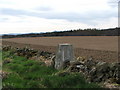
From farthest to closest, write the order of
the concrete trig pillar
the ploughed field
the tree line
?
the tree line
the ploughed field
the concrete trig pillar

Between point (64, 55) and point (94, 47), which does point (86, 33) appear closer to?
point (94, 47)

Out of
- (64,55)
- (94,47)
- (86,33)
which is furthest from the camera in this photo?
(86,33)

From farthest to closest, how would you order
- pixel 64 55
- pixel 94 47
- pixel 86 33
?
pixel 86 33
pixel 94 47
pixel 64 55

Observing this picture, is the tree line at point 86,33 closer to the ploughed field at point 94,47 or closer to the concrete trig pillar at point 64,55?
the ploughed field at point 94,47

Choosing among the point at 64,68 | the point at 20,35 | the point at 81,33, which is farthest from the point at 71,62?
the point at 20,35

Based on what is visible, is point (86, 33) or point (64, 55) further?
point (86, 33)

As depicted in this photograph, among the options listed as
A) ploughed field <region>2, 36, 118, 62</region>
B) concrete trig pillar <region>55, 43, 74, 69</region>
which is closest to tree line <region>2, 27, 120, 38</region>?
ploughed field <region>2, 36, 118, 62</region>

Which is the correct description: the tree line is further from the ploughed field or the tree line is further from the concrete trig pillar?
the concrete trig pillar

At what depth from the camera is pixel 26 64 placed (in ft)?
53.2

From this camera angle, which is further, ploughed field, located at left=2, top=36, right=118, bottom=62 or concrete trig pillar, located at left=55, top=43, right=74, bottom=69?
ploughed field, located at left=2, top=36, right=118, bottom=62

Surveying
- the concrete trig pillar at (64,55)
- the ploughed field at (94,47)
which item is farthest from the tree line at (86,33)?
the concrete trig pillar at (64,55)

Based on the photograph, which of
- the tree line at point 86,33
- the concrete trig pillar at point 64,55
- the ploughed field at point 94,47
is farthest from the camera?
the tree line at point 86,33

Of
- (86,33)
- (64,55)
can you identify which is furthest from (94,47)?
(86,33)

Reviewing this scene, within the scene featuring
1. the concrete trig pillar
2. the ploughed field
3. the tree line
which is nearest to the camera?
the concrete trig pillar
